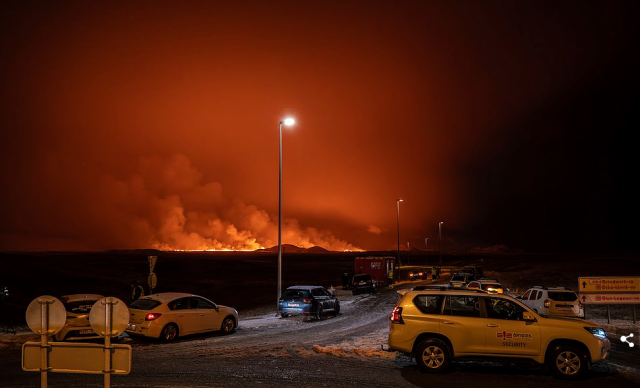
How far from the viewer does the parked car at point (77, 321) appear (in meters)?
14.4

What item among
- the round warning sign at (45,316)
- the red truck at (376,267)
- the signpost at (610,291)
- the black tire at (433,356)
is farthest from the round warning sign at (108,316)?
the red truck at (376,267)

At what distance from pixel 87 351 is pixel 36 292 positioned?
132 feet

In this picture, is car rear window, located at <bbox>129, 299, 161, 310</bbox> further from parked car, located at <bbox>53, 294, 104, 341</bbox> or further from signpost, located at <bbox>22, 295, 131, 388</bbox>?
signpost, located at <bbox>22, 295, 131, 388</bbox>

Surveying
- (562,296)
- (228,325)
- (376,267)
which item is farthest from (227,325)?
(376,267)

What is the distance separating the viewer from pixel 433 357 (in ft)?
36.3

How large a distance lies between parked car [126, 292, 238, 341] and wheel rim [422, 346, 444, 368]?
8.34 m

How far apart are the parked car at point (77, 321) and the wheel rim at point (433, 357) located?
9.00 metres

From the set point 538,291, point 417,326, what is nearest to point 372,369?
point 417,326

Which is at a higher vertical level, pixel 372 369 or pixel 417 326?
pixel 417 326

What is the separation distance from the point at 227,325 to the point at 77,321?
16.8 feet

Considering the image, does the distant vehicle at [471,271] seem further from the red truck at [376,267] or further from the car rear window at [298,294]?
the car rear window at [298,294]

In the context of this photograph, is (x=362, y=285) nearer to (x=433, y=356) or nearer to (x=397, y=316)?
(x=397, y=316)

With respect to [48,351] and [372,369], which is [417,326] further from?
[48,351]

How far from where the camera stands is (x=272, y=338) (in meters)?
16.6
